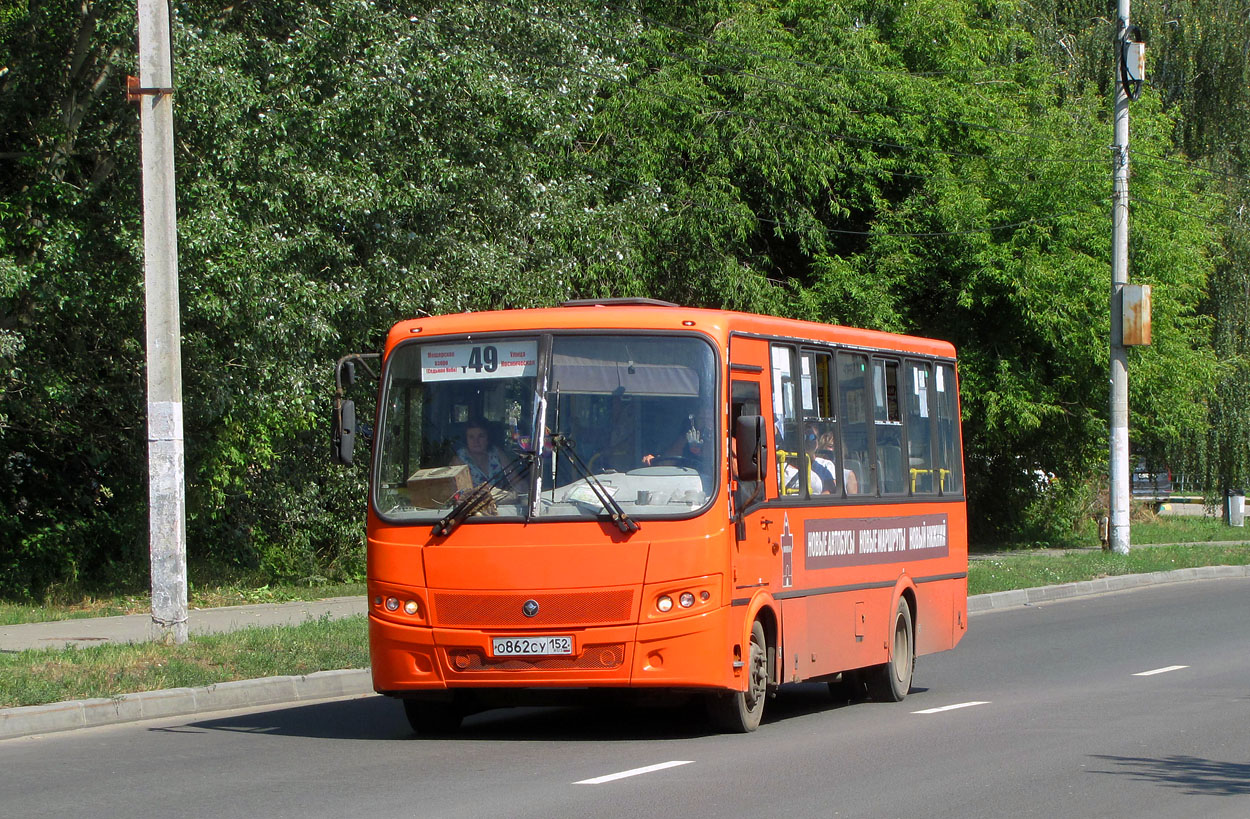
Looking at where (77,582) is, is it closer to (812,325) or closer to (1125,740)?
(812,325)

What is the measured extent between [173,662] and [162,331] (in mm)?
3147

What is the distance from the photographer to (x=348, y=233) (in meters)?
20.9

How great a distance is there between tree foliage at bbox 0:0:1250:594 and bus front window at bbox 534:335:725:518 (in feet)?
27.0

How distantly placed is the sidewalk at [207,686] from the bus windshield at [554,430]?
2.83 meters

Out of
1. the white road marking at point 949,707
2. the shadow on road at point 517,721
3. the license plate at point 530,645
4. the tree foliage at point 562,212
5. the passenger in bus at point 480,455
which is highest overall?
the tree foliage at point 562,212

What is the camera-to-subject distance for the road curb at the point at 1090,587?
22812 mm

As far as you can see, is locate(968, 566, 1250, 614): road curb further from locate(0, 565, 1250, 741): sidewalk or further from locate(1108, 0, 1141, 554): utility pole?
locate(1108, 0, 1141, 554): utility pole

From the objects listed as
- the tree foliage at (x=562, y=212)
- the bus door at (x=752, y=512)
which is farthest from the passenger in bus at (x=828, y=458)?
the tree foliage at (x=562, y=212)

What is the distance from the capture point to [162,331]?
1458 centimetres

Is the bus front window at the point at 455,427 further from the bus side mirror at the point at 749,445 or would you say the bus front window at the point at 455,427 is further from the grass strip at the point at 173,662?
the grass strip at the point at 173,662

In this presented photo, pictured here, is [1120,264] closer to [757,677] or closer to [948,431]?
[948,431]

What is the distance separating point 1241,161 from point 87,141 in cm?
2916

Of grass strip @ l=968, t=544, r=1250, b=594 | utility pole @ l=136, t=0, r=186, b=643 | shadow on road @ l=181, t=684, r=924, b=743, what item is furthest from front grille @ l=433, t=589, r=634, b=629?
grass strip @ l=968, t=544, r=1250, b=594

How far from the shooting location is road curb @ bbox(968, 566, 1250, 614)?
898 inches
